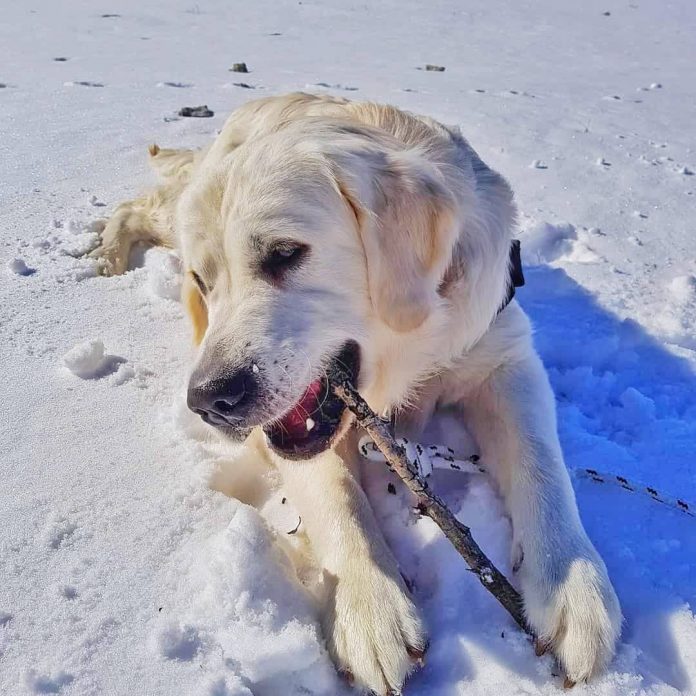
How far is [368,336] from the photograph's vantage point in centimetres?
226

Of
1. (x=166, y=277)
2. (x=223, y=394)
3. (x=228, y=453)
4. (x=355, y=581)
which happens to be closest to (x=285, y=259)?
(x=223, y=394)

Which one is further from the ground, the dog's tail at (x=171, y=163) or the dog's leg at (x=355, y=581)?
the dog's leg at (x=355, y=581)

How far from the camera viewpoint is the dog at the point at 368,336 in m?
1.76

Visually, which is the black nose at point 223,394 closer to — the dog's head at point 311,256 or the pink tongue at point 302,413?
the dog's head at point 311,256

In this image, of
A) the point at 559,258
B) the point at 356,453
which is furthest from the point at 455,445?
the point at 559,258

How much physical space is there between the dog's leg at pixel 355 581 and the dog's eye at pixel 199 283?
67cm

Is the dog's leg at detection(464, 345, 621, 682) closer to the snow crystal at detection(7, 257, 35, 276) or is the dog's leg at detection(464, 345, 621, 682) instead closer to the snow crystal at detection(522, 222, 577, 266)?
the snow crystal at detection(522, 222, 577, 266)

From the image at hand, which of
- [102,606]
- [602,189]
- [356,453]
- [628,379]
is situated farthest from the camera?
[602,189]

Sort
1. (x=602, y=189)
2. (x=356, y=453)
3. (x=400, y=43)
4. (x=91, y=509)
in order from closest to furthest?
(x=91, y=509) → (x=356, y=453) → (x=602, y=189) → (x=400, y=43)

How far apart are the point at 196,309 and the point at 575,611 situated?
5.52 feet

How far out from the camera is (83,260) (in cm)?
359

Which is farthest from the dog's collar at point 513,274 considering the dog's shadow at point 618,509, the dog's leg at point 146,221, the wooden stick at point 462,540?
the dog's leg at point 146,221

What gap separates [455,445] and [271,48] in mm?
9432

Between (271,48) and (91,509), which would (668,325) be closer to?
(91,509)
